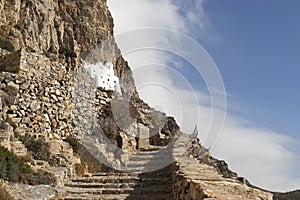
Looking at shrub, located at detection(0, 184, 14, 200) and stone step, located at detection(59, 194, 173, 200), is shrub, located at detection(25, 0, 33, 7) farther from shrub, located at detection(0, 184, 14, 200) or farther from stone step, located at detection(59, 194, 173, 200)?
shrub, located at detection(0, 184, 14, 200)

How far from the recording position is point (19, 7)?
28.5 metres

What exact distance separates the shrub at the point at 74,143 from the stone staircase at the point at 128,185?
5.30ft

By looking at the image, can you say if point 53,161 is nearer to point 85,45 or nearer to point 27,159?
point 27,159

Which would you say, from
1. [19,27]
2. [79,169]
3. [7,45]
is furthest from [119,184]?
[19,27]

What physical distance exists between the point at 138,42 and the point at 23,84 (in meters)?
4.47

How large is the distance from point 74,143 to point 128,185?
10.7ft

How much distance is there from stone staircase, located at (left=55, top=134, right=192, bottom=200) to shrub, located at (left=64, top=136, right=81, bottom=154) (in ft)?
5.30

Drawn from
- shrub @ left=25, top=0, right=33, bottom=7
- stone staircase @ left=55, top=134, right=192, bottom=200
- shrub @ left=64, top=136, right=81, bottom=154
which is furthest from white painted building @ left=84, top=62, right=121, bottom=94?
stone staircase @ left=55, top=134, right=192, bottom=200

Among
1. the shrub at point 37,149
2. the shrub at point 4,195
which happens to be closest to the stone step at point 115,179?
the shrub at point 37,149

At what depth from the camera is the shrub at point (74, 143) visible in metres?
13.2

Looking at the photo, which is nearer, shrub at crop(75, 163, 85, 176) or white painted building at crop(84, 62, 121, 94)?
shrub at crop(75, 163, 85, 176)

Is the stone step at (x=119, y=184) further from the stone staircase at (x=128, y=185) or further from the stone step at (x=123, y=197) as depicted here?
A: the stone step at (x=123, y=197)

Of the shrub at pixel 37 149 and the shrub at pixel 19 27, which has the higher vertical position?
the shrub at pixel 19 27

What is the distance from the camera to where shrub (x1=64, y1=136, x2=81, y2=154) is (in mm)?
13242
